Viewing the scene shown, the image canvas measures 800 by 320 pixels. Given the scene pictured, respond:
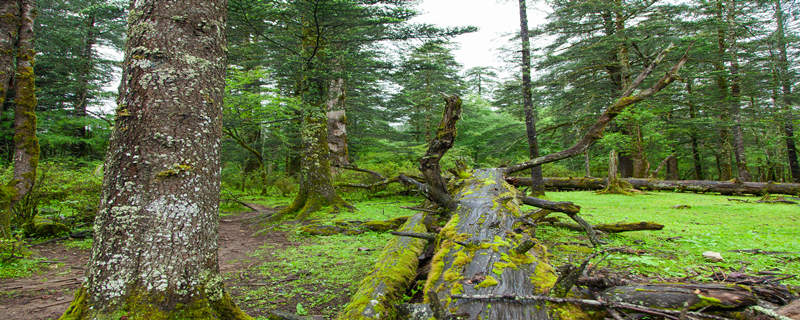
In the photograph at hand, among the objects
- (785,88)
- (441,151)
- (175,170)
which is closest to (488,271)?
(441,151)

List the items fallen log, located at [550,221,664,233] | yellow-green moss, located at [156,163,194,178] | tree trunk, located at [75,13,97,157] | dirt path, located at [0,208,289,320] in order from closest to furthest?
yellow-green moss, located at [156,163,194,178] < dirt path, located at [0,208,289,320] < fallen log, located at [550,221,664,233] < tree trunk, located at [75,13,97,157]

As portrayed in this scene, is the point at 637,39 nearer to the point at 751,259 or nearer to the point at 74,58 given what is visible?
the point at 751,259

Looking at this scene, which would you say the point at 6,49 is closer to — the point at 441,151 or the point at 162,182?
the point at 162,182

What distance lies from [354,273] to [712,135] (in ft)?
74.7

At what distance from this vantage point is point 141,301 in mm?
1661

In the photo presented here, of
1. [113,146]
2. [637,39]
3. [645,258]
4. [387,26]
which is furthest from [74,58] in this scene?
[637,39]

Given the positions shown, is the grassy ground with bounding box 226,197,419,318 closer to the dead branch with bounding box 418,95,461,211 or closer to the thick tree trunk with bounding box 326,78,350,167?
the dead branch with bounding box 418,95,461,211

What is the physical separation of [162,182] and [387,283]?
1.56 meters

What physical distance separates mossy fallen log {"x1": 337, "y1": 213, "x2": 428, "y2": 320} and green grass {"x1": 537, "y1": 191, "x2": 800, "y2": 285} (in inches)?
48.0

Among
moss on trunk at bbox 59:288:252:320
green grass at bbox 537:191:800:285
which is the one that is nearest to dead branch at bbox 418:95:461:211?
green grass at bbox 537:191:800:285

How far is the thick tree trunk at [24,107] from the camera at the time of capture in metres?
4.45

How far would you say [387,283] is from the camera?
89.4 inches

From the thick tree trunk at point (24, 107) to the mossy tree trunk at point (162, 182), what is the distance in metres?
4.48

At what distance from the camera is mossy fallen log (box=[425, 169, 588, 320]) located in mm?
1634
